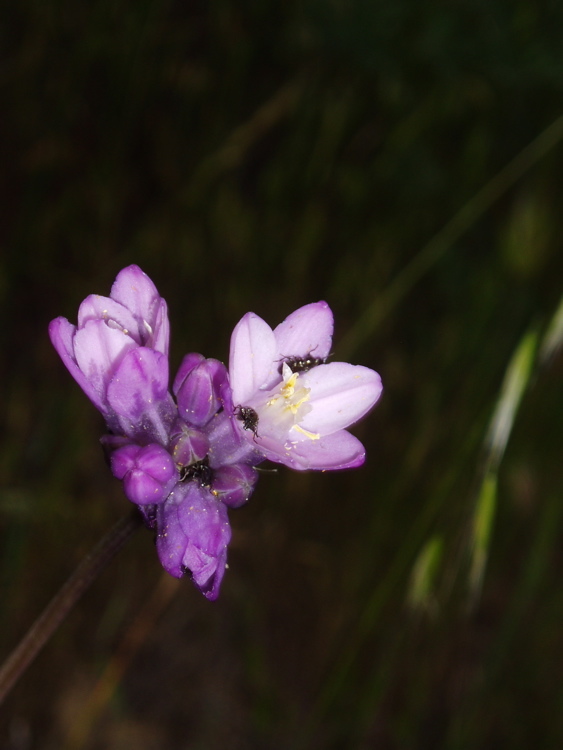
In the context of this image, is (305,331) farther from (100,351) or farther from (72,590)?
(72,590)

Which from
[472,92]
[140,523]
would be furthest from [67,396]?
[472,92]

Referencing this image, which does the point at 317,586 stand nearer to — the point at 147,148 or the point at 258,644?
the point at 258,644

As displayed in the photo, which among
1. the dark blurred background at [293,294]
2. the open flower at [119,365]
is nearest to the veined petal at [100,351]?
the open flower at [119,365]

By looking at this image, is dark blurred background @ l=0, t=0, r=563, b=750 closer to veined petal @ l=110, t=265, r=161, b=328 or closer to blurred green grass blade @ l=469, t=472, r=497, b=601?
blurred green grass blade @ l=469, t=472, r=497, b=601

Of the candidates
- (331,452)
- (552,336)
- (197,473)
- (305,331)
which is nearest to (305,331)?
(305,331)

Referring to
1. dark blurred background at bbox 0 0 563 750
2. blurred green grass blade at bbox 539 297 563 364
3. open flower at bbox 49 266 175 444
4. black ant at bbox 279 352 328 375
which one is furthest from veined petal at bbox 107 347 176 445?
dark blurred background at bbox 0 0 563 750
